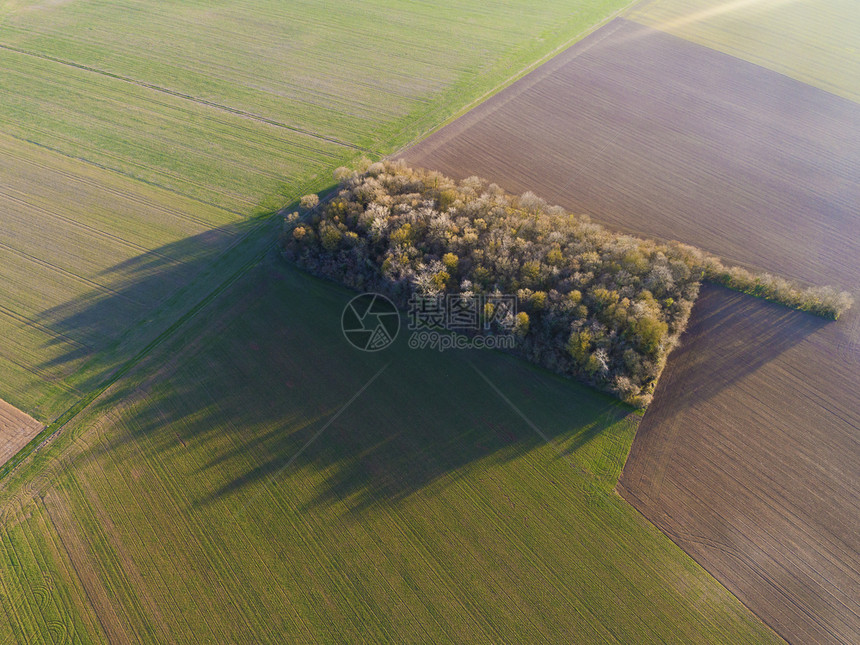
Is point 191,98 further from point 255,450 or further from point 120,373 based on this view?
point 255,450

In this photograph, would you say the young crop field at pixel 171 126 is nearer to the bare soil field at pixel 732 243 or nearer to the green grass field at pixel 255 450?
the green grass field at pixel 255 450

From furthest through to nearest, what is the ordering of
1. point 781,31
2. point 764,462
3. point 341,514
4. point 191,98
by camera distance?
point 781,31, point 191,98, point 764,462, point 341,514

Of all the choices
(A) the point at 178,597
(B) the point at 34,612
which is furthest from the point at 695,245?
(B) the point at 34,612

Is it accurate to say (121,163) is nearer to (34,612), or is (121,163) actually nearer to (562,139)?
(34,612)

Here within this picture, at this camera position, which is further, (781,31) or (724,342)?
(781,31)

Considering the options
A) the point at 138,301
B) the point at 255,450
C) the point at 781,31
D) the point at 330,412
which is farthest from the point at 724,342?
the point at 781,31

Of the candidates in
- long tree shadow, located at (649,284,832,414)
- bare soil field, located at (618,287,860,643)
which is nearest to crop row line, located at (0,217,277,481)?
bare soil field, located at (618,287,860,643)
